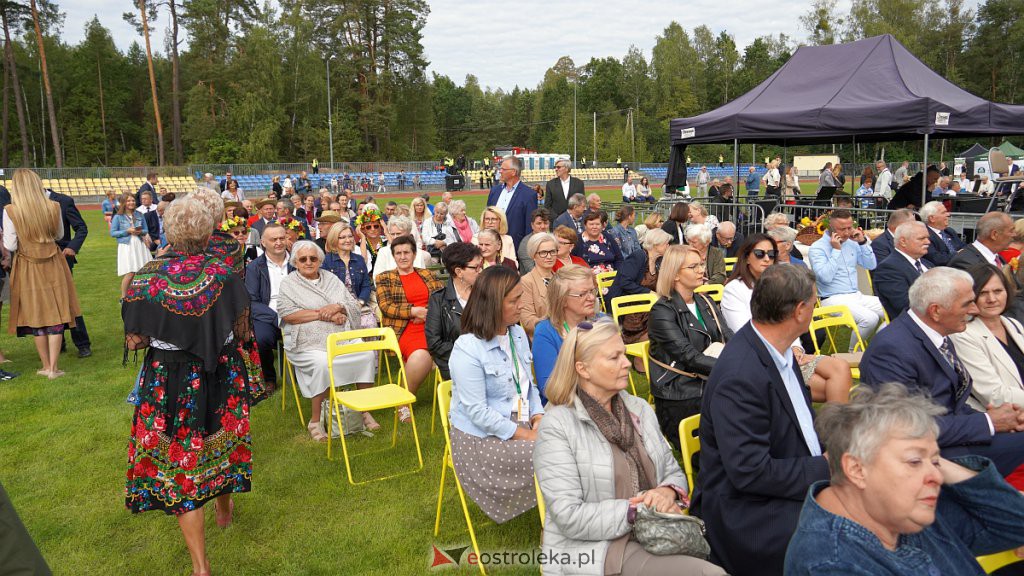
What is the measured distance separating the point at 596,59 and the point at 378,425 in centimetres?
8233

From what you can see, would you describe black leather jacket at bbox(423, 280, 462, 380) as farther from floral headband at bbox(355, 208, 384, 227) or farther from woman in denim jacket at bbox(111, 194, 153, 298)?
woman in denim jacket at bbox(111, 194, 153, 298)

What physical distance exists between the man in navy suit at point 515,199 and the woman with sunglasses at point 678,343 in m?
4.72

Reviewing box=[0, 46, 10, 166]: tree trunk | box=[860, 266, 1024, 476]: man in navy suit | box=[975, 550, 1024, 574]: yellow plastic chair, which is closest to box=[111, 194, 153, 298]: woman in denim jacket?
box=[860, 266, 1024, 476]: man in navy suit

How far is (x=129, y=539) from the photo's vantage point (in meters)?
3.80

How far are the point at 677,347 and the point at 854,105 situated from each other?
278 inches

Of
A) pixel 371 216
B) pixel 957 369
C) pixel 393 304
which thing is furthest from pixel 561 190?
pixel 957 369

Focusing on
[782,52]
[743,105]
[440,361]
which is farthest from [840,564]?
[782,52]

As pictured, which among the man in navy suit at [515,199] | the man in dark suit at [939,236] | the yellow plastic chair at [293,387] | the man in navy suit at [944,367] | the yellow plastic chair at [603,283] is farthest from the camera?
the man in navy suit at [515,199]

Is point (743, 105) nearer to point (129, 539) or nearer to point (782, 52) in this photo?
point (129, 539)

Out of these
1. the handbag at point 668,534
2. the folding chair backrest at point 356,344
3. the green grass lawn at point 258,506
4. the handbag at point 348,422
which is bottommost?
the green grass lawn at point 258,506

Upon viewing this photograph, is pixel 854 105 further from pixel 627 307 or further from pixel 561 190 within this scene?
pixel 627 307

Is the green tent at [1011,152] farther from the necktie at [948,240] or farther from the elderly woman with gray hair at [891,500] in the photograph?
the elderly woman with gray hair at [891,500]

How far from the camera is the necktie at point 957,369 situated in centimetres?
317

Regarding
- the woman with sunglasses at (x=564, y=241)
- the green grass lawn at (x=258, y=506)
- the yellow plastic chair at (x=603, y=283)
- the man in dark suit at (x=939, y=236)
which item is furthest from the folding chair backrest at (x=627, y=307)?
the man in dark suit at (x=939, y=236)
